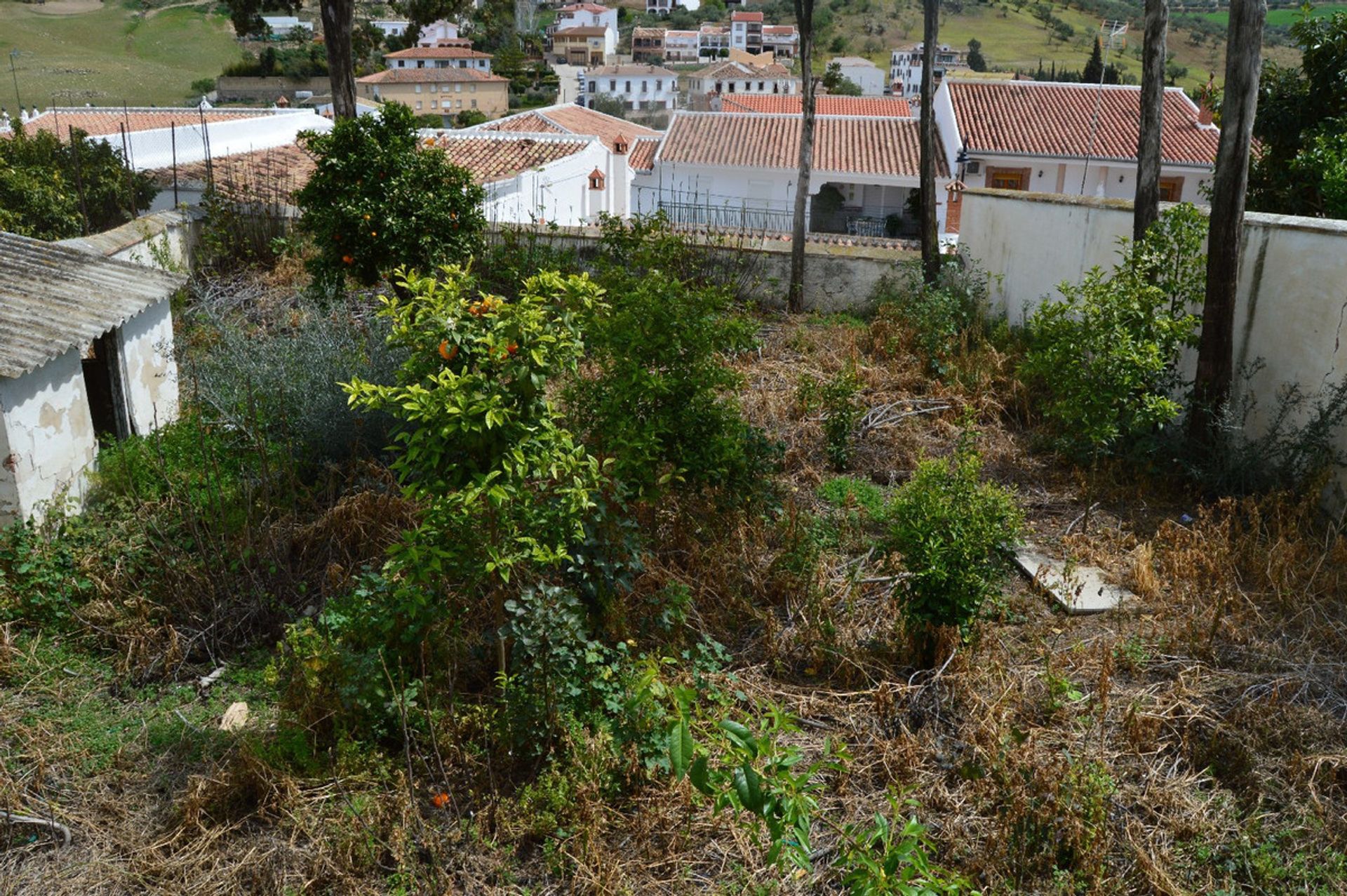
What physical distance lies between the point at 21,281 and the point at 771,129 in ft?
86.7

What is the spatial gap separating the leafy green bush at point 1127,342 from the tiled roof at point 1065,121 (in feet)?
65.5

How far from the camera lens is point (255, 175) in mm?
15414

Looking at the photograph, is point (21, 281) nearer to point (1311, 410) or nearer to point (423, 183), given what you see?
point (423, 183)

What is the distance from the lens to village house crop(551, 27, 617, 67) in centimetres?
8681

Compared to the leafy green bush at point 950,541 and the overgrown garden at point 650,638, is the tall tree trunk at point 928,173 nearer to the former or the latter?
the overgrown garden at point 650,638

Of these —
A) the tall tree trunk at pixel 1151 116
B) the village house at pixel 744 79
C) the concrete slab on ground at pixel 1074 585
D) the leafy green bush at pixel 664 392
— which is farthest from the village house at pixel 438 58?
the concrete slab on ground at pixel 1074 585

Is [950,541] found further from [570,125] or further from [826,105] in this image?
[826,105]

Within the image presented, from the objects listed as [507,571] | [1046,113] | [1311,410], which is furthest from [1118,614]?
[1046,113]

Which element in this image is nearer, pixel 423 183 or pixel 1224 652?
pixel 1224 652

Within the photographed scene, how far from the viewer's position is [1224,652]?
191 inches

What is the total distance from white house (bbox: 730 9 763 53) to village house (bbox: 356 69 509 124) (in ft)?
123

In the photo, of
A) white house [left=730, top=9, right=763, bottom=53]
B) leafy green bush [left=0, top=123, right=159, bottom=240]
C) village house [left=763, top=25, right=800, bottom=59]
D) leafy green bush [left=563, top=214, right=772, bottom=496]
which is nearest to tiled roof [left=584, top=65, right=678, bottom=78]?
white house [left=730, top=9, right=763, bottom=53]

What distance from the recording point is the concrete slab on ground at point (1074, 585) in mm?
5477

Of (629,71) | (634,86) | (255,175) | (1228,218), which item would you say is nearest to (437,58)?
(629,71)
